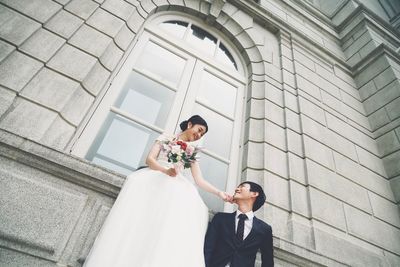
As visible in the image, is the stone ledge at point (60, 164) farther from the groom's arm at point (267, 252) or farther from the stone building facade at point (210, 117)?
the groom's arm at point (267, 252)

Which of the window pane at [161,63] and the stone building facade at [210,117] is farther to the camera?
the window pane at [161,63]

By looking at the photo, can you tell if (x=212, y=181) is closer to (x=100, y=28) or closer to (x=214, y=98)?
(x=214, y=98)

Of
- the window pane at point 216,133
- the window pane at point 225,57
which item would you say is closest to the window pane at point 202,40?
the window pane at point 225,57

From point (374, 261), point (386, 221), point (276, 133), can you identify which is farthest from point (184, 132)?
point (386, 221)

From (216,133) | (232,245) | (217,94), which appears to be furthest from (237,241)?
(217,94)

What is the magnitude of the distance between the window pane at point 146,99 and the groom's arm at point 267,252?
1915mm

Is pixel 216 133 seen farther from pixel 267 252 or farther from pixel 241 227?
pixel 267 252

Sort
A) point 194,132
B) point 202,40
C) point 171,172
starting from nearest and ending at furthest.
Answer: point 171,172 → point 194,132 → point 202,40

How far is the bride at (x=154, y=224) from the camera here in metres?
1.77

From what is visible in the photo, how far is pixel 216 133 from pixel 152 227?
2285 millimetres

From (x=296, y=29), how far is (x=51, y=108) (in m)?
5.89

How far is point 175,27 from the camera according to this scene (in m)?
5.16

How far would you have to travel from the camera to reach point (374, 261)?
139 inches

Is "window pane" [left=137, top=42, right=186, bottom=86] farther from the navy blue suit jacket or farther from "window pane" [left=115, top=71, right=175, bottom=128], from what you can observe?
the navy blue suit jacket
